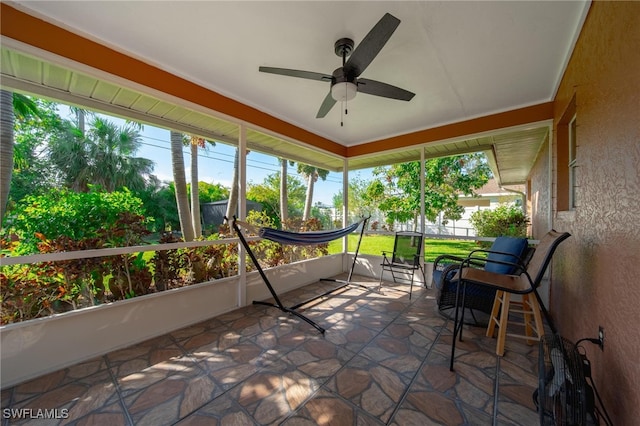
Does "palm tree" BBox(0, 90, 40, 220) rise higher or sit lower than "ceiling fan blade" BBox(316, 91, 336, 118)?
lower

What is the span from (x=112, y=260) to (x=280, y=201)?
3189 mm

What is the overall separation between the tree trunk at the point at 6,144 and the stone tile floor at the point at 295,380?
172 centimetres

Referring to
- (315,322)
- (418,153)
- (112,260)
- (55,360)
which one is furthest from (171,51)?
(418,153)

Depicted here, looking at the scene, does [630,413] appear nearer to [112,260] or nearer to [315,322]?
[315,322]

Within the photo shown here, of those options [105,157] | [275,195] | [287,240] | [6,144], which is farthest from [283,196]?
[6,144]

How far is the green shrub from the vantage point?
12.4 feet

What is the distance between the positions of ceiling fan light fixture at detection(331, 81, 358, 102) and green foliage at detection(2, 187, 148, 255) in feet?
8.15

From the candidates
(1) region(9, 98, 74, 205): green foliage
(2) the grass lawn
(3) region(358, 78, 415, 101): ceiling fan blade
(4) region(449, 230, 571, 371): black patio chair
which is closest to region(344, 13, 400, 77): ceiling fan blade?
(3) region(358, 78, 415, 101): ceiling fan blade

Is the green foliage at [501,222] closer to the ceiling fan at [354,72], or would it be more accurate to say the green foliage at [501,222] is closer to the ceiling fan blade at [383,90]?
the ceiling fan blade at [383,90]

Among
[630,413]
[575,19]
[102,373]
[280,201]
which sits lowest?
[102,373]

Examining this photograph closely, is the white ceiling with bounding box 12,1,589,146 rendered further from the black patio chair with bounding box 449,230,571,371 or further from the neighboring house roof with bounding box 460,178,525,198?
the neighboring house roof with bounding box 460,178,525,198

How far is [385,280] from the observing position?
170 inches

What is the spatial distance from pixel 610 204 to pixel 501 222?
2943 millimetres

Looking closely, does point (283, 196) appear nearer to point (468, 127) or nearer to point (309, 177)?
point (309, 177)
